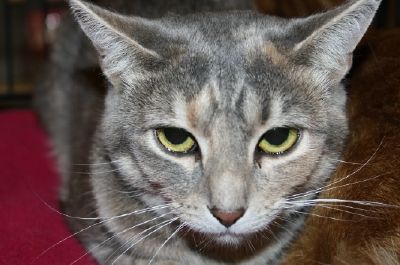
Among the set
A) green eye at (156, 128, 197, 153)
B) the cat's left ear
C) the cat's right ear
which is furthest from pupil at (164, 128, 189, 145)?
the cat's left ear

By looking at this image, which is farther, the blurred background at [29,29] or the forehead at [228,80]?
the blurred background at [29,29]

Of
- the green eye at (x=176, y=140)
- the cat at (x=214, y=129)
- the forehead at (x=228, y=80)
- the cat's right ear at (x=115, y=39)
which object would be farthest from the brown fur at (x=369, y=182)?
the cat's right ear at (x=115, y=39)

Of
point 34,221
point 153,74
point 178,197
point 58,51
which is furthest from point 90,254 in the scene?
point 58,51

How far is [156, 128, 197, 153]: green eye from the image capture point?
4.34 ft

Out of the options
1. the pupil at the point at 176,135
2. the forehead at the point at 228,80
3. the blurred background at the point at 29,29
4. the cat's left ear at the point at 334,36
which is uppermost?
the cat's left ear at the point at 334,36

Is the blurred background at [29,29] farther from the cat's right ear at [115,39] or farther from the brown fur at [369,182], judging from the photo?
the cat's right ear at [115,39]

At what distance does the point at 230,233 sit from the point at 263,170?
144 millimetres

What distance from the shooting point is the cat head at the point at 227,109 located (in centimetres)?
128

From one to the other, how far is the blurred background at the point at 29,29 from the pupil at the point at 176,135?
0.69 metres

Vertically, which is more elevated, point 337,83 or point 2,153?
point 337,83

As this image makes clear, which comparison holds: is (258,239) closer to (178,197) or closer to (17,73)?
(178,197)

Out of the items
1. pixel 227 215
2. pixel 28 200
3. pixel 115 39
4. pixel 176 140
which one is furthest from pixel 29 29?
pixel 227 215

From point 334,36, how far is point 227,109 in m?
0.28

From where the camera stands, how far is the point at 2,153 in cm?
225
